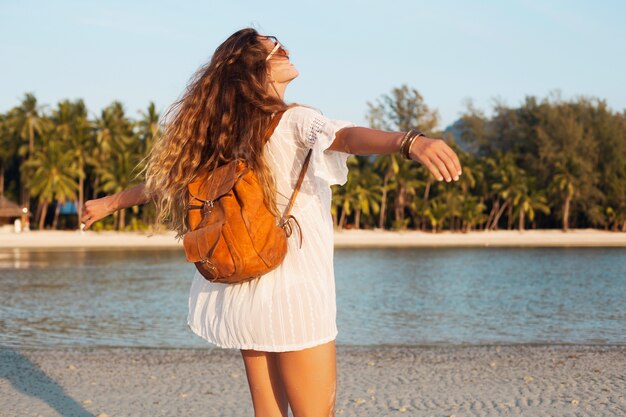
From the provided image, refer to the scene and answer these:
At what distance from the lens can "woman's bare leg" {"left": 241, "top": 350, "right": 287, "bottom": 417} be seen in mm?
2668

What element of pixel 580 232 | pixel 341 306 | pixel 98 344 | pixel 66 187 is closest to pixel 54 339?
pixel 98 344

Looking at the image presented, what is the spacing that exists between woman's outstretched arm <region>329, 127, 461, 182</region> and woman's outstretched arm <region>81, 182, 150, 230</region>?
2.91 ft

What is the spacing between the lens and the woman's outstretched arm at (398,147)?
2.02 meters

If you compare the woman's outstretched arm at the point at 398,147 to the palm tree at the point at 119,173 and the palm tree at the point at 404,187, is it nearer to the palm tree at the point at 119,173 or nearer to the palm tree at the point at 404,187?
the palm tree at the point at 119,173

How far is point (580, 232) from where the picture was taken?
6781 cm

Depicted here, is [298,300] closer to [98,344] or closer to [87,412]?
[87,412]

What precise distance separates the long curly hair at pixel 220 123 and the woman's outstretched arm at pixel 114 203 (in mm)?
211

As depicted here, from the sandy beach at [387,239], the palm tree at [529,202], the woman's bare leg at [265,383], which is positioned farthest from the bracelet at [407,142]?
the palm tree at [529,202]

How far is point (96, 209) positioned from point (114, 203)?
0.11 meters

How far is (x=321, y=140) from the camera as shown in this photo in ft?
7.43

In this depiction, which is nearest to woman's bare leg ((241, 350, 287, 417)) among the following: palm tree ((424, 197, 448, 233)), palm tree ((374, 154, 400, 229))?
palm tree ((374, 154, 400, 229))

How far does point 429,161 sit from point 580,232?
69.6m

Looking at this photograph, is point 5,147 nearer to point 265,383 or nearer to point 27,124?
point 27,124

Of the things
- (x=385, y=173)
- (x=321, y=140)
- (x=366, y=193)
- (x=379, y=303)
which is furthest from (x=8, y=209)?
(x=321, y=140)
